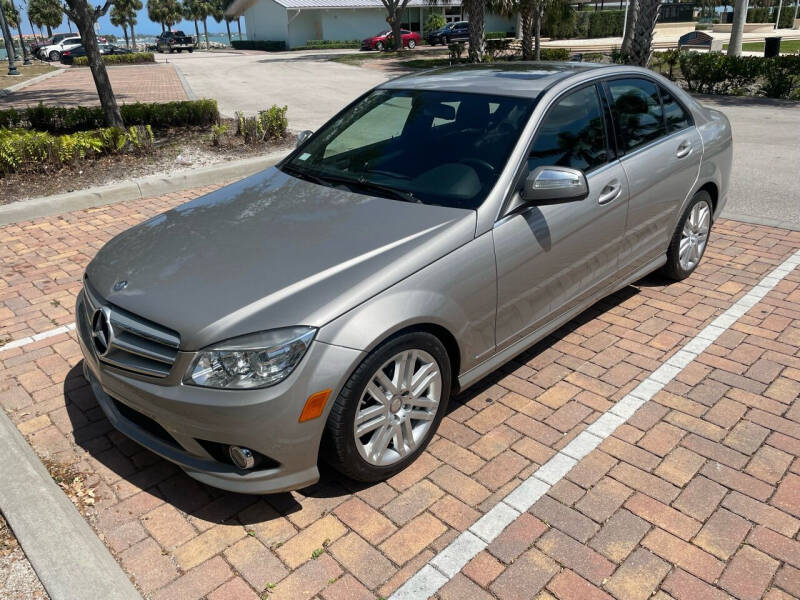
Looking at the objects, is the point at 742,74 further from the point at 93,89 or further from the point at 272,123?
the point at 93,89

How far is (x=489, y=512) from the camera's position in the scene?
315cm

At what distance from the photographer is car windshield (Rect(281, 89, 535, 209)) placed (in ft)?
12.1

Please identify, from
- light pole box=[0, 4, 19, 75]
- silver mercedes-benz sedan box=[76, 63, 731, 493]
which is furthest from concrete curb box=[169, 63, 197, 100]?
silver mercedes-benz sedan box=[76, 63, 731, 493]

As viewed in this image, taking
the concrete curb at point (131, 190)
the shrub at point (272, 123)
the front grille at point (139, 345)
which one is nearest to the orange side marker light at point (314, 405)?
the front grille at point (139, 345)

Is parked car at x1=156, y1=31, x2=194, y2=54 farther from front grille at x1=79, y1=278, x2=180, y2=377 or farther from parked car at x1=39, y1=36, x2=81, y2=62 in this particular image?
front grille at x1=79, y1=278, x2=180, y2=377

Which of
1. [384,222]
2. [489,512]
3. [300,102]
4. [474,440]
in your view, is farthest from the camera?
[300,102]

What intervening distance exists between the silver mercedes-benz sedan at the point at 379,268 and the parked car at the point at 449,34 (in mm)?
43258

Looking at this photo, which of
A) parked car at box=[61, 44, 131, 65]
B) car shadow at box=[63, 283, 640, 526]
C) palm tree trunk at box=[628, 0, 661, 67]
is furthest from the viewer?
parked car at box=[61, 44, 131, 65]

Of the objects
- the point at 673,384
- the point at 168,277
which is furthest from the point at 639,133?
the point at 168,277

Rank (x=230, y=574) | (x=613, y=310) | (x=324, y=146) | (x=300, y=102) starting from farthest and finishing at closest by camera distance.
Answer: (x=300, y=102) → (x=613, y=310) → (x=324, y=146) → (x=230, y=574)

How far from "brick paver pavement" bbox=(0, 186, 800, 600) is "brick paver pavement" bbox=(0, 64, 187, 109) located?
1738 cm

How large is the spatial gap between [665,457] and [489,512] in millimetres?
1045

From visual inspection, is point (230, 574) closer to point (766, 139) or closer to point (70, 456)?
point (70, 456)

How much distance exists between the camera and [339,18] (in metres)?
54.4
